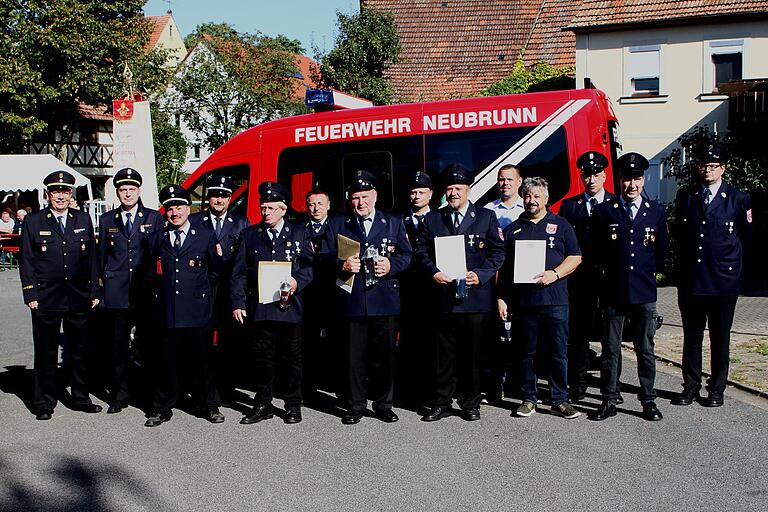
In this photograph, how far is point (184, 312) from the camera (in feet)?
24.7

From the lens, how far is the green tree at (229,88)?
40.7m

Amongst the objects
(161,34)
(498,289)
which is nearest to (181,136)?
(161,34)

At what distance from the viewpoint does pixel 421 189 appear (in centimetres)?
775

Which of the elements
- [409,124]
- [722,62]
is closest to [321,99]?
Result: [409,124]

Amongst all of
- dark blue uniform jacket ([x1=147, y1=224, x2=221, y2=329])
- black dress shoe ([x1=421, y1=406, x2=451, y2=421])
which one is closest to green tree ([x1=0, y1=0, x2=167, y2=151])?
dark blue uniform jacket ([x1=147, y1=224, x2=221, y2=329])

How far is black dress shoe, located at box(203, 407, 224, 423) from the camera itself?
7645mm

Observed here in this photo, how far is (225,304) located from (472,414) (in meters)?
2.34

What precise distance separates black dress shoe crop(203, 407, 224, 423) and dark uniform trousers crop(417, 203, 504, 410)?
1734 mm

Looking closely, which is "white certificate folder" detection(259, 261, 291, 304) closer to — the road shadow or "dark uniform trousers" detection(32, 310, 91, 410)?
"dark uniform trousers" detection(32, 310, 91, 410)

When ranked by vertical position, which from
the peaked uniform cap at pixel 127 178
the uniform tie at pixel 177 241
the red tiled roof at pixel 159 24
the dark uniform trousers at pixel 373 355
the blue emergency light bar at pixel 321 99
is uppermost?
the red tiled roof at pixel 159 24

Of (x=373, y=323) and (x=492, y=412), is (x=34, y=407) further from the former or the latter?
(x=492, y=412)

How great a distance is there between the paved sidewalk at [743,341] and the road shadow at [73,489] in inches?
219

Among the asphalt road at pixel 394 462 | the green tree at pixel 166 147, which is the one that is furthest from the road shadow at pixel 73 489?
the green tree at pixel 166 147

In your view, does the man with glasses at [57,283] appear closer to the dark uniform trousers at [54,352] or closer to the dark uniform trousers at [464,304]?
the dark uniform trousers at [54,352]
